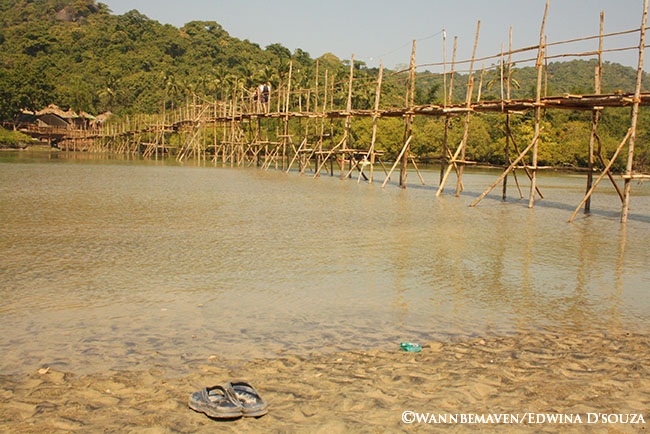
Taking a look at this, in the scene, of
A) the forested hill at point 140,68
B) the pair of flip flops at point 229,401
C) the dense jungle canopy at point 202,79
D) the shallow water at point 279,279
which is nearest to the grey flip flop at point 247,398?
the pair of flip flops at point 229,401

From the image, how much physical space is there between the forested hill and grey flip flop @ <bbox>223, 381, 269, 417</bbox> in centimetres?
5735

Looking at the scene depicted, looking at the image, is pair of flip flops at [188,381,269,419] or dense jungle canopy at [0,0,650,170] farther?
dense jungle canopy at [0,0,650,170]

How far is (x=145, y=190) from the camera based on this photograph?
18.3m

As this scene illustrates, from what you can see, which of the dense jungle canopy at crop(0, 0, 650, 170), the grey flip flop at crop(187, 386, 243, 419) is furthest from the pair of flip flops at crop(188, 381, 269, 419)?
the dense jungle canopy at crop(0, 0, 650, 170)

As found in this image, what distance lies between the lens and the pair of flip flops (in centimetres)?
368

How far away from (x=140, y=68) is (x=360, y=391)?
87.9 m

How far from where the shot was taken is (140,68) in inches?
3354

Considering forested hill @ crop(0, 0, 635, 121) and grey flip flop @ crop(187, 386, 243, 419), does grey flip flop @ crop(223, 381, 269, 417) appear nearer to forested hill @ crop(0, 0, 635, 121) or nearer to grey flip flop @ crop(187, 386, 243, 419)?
grey flip flop @ crop(187, 386, 243, 419)

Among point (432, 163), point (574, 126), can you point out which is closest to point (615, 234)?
point (574, 126)

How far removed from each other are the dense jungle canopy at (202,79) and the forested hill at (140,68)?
15 centimetres

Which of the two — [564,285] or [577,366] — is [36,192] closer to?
[564,285]

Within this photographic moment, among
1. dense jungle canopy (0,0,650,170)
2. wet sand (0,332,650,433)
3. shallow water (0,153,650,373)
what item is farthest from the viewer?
dense jungle canopy (0,0,650,170)

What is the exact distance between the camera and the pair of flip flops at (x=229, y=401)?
3.68 metres

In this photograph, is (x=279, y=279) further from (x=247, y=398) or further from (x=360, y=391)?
(x=247, y=398)
